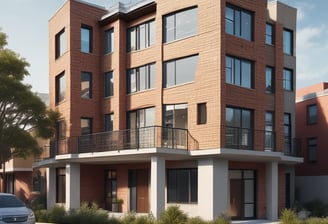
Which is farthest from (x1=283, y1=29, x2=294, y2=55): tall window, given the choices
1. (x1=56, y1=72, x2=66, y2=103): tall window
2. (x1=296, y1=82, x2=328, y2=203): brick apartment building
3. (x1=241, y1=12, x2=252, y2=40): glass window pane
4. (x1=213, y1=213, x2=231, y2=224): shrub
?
(x1=56, y1=72, x2=66, y2=103): tall window

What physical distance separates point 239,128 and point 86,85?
35.4 feet

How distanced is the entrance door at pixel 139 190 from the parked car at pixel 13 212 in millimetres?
10899

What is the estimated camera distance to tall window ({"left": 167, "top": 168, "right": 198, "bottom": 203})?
2752cm

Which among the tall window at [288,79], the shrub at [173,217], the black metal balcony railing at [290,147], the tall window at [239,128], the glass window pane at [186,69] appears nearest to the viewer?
the shrub at [173,217]

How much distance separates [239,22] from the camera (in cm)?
2752

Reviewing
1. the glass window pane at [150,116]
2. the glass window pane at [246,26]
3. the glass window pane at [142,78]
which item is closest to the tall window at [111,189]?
the glass window pane at [150,116]

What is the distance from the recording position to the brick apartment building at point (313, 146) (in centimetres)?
3538

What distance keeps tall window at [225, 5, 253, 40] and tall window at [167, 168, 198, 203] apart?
7.64m

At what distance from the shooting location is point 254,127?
91.0 feet

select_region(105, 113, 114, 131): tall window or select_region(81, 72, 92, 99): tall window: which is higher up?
select_region(81, 72, 92, 99): tall window

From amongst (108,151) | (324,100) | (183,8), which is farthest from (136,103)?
(324,100)

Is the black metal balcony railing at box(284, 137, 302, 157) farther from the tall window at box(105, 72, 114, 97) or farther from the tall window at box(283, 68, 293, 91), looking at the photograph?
the tall window at box(105, 72, 114, 97)

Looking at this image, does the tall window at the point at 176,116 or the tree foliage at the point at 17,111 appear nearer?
the tall window at the point at 176,116

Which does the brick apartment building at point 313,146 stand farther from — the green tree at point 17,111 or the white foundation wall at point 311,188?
the green tree at point 17,111
